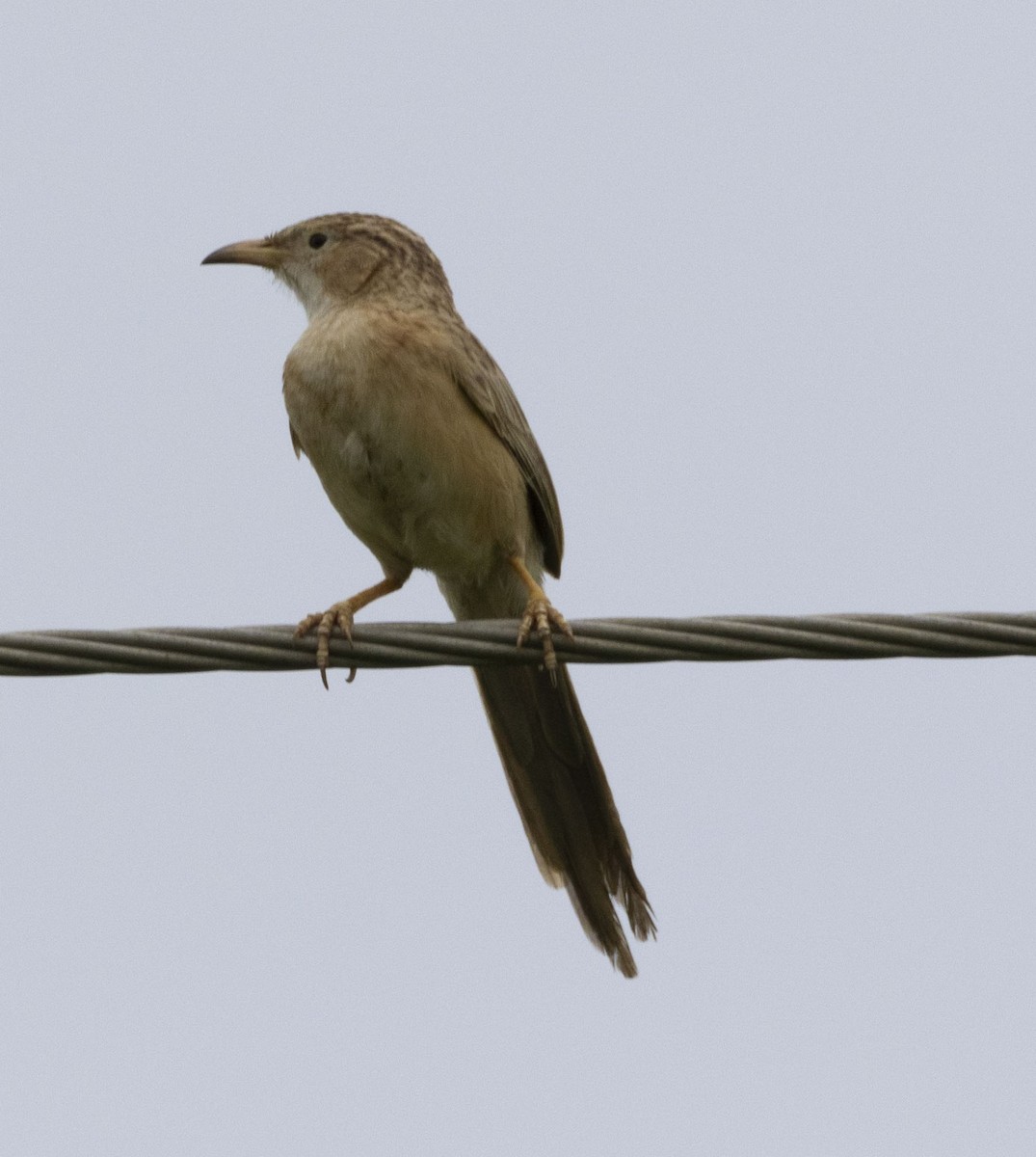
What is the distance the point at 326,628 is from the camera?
6.08 m

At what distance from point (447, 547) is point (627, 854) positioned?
1487 mm

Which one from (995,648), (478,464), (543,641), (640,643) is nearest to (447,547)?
(478,464)

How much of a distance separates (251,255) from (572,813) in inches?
118

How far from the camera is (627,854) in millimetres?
7293

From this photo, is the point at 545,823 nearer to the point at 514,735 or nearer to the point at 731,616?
the point at 514,735

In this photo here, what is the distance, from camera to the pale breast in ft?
22.7

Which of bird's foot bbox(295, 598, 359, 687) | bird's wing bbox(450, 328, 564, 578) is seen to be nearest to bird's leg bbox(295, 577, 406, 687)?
bird's foot bbox(295, 598, 359, 687)

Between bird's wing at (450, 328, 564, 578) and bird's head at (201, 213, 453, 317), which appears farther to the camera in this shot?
bird's head at (201, 213, 453, 317)

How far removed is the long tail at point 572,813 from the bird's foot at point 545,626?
1.16 meters

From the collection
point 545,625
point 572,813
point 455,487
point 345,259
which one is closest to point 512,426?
point 455,487

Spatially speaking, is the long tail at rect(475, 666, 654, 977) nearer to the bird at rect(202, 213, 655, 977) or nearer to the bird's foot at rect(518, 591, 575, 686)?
the bird at rect(202, 213, 655, 977)

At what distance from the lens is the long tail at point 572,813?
23.9 ft

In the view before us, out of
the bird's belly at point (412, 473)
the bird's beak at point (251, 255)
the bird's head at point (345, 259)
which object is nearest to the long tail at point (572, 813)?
the bird's belly at point (412, 473)

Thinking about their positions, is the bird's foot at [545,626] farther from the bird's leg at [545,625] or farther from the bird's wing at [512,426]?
the bird's wing at [512,426]
